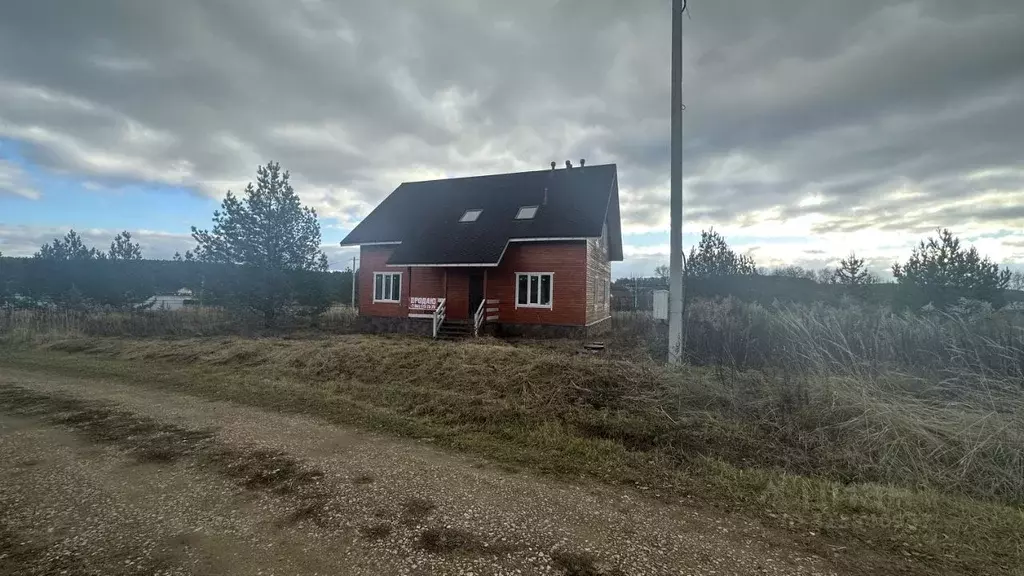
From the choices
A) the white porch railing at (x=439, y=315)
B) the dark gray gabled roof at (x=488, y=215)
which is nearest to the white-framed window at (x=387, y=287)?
the dark gray gabled roof at (x=488, y=215)

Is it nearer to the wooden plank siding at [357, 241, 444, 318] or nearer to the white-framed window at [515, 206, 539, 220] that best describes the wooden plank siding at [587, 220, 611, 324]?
the white-framed window at [515, 206, 539, 220]

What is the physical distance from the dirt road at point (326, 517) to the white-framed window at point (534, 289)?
41.0 feet

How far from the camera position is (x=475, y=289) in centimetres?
1902

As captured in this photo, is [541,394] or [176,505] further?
[541,394]

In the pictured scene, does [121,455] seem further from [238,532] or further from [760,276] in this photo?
[760,276]

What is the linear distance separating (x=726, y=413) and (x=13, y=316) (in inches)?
1058

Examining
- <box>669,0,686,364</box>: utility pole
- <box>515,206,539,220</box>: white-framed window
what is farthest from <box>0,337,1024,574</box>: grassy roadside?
<box>515,206,539,220</box>: white-framed window

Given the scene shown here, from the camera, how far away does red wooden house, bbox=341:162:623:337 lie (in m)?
16.9

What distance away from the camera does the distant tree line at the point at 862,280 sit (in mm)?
15914

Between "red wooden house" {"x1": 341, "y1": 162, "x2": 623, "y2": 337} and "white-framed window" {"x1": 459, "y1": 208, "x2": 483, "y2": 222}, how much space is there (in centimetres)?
6

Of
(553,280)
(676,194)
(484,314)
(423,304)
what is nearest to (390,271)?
(423,304)

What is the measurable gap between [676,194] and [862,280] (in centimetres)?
2061

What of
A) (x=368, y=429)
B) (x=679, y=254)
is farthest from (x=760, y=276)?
(x=368, y=429)

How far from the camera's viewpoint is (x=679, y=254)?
880 cm
